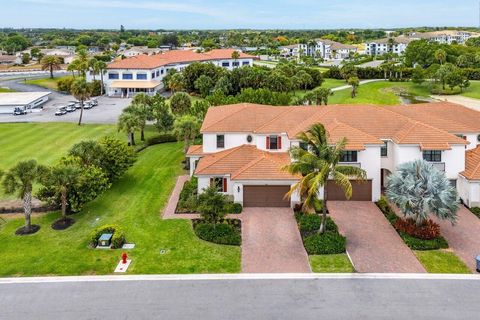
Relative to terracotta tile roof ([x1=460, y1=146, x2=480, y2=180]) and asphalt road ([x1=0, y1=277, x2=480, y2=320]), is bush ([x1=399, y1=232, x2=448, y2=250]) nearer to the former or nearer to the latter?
asphalt road ([x1=0, y1=277, x2=480, y2=320])

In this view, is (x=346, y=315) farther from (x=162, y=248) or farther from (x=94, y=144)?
(x=94, y=144)

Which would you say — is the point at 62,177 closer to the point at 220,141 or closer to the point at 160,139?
the point at 220,141

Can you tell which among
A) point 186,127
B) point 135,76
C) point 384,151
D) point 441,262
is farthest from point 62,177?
point 135,76

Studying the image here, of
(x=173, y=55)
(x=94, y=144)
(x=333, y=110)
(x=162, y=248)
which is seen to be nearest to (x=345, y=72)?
(x=173, y=55)

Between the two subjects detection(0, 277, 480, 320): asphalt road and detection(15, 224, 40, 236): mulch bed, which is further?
detection(15, 224, 40, 236): mulch bed

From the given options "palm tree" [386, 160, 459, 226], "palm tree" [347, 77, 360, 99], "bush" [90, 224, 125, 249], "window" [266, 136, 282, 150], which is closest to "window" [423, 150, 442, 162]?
"palm tree" [386, 160, 459, 226]

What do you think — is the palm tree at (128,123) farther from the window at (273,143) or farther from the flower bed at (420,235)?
the flower bed at (420,235)

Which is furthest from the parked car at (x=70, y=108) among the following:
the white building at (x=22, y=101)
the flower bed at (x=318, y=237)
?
the flower bed at (x=318, y=237)
